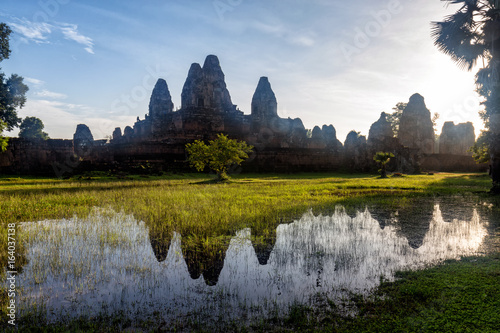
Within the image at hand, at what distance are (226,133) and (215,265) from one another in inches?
1174

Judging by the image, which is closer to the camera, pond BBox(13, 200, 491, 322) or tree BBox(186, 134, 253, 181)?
pond BBox(13, 200, 491, 322)

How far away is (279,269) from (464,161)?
4522 centimetres

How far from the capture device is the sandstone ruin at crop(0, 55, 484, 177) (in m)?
22.5

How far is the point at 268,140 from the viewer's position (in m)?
39.4

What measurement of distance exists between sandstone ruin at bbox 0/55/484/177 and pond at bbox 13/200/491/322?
18.2 m

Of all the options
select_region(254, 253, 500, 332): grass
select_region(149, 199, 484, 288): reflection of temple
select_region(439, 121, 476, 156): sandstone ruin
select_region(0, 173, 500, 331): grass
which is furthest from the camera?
select_region(439, 121, 476, 156): sandstone ruin

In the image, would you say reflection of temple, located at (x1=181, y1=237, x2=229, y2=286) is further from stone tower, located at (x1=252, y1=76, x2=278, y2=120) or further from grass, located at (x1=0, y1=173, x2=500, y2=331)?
stone tower, located at (x1=252, y1=76, x2=278, y2=120)

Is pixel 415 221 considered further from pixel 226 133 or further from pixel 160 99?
pixel 160 99

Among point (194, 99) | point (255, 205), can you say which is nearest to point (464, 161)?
point (194, 99)

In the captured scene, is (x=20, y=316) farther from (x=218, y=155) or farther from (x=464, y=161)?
(x=464, y=161)

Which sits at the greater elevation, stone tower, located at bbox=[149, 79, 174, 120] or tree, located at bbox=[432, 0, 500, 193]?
stone tower, located at bbox=[149, 79, 174, 120]

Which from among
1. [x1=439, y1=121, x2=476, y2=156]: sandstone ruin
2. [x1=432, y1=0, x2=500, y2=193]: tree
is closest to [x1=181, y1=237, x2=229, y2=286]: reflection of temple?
[x1=432, y1=0, x2=500, y2=193]: tree

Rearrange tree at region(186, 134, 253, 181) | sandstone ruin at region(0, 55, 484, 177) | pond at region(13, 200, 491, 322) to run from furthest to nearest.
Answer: sandstone ruin at region(0, 55, 484, 177) < tree at region(186, 134, 253, 181) < pond at region(13, 200, 491, 322)

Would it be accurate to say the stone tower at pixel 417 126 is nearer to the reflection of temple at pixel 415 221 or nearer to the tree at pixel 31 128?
the reflection of temple at pixel 415 221
